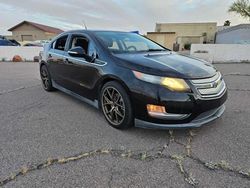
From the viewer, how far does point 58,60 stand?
4684mm

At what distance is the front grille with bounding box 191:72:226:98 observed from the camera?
9.01ft

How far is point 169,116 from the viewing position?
2770 millimetres

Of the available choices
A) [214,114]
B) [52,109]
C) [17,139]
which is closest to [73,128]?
[17,139]

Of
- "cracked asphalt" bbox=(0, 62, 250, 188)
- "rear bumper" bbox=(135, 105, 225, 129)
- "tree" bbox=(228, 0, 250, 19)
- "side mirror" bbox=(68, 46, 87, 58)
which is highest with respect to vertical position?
"tree" bbox=(228, 0, 250, 19)

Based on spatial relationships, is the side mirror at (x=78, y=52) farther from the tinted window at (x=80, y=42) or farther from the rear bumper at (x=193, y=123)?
the rear bumper at (x=193, y=123)

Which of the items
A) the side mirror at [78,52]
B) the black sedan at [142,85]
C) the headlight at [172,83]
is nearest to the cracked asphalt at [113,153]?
the black sedan at [142,85]

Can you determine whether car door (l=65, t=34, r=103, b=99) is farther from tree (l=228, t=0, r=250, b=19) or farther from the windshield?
tree (l=228, t=0, r=250, b=19)

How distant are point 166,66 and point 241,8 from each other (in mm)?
39019

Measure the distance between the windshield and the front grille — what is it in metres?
1.37

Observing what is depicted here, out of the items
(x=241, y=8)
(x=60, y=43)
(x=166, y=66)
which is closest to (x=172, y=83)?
(x=166, y=66)

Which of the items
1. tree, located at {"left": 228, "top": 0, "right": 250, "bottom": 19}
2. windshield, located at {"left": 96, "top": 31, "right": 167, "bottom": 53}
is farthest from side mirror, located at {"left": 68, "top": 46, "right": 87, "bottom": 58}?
tree, located at {"left": 228, "top": 0, "right": 250, "bottom": 19}

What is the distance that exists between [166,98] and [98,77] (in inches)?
50.3

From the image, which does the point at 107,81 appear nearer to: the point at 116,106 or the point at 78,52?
the point at 116,106

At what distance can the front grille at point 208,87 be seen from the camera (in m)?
2.75
